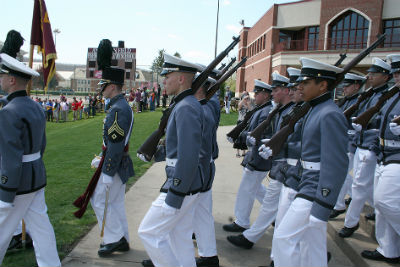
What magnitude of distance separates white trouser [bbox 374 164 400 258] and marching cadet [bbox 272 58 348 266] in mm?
1171

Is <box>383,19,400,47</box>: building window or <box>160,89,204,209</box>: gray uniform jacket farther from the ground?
<box>383,19,400,47</box>: building window

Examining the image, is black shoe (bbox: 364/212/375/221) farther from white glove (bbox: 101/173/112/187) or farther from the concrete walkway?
white glove (bbox: 101/173/112/187)

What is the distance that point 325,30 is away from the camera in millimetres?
31719

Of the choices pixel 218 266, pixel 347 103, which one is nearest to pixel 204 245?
pixel 218 266

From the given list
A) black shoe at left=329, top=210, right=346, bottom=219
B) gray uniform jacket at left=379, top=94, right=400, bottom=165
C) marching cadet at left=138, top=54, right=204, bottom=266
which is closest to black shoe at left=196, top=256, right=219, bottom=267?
marching cadet at left=138, top=54, right=204, bottom=266

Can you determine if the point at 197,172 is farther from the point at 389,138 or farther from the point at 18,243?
the point at 18,243

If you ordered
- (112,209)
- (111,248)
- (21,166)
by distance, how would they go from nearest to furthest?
(21,166) → (111,248) → (112,209)

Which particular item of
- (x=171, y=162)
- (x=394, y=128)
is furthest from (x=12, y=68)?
(x=394, y=128)

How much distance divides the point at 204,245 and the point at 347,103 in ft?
12.2

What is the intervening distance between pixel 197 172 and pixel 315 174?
1.07 meters

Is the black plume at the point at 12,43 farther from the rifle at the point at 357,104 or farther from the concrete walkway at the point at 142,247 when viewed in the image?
the rifle at the point at 357,104

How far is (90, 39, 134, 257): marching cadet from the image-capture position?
404 centimetres

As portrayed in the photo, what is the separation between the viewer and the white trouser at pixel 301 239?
9.45ft

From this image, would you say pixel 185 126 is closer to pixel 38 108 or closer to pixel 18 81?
pixel 38 108
